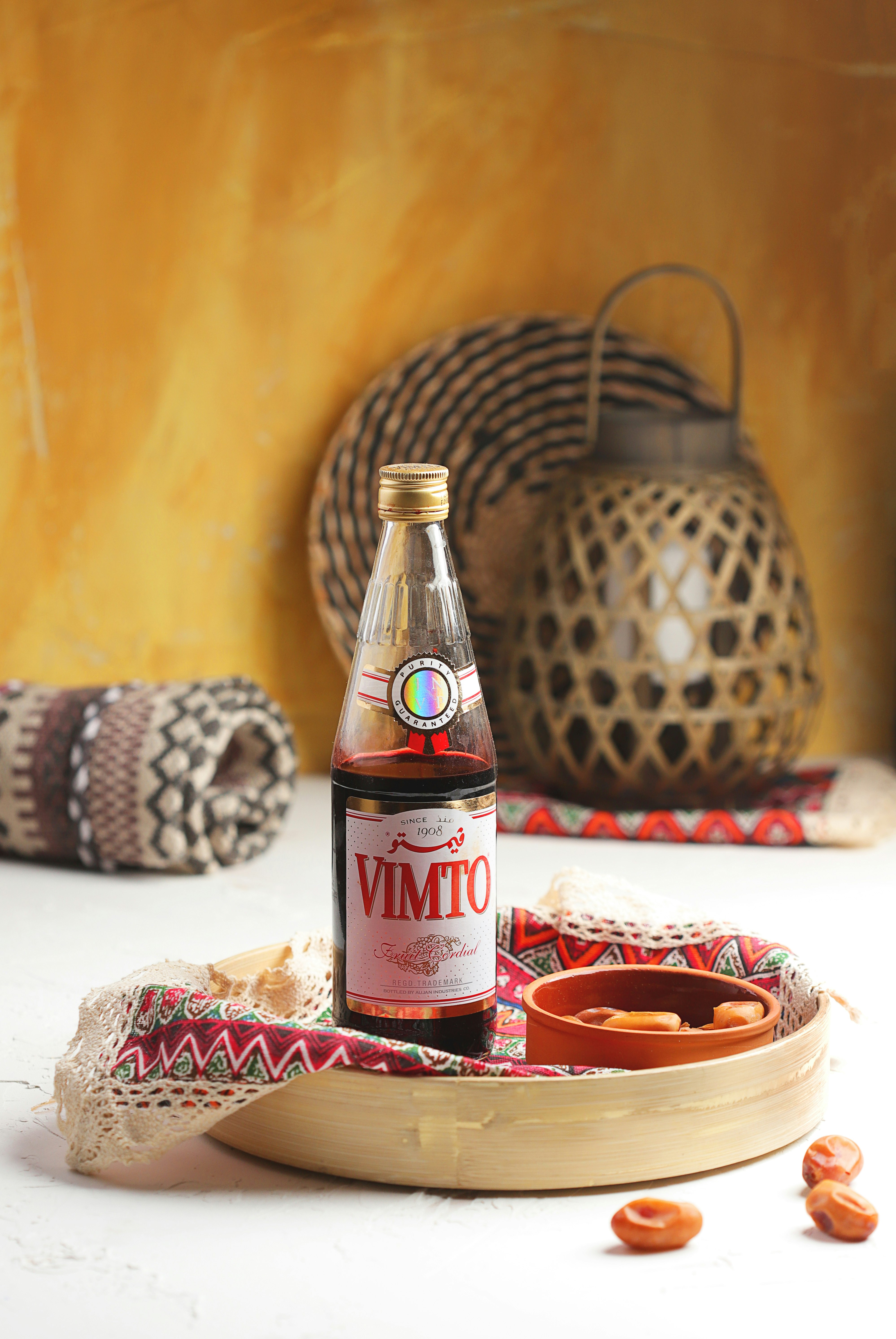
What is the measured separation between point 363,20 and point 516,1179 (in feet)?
3.59

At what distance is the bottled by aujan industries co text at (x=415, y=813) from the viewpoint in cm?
63

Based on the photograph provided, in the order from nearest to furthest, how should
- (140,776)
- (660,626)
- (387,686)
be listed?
(387,686) → (140,776) → (660,626)

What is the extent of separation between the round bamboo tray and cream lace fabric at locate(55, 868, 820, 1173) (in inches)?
0.8

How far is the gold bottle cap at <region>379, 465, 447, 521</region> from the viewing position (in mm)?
634

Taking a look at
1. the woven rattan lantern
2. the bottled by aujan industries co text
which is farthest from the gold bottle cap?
the woven rattan lantern

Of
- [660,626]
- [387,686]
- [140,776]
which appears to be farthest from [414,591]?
[660,626]

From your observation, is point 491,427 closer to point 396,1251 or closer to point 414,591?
point 414,591

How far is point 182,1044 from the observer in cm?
61

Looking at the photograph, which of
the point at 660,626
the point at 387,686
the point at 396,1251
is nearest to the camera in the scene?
the point at 396,1251

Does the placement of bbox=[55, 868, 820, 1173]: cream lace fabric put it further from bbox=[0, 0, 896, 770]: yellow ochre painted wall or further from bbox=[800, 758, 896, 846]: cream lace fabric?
bbox=[0, 0, 896, 770]: yellow ochre painted wall

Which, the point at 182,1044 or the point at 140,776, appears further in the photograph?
the point at 140,776

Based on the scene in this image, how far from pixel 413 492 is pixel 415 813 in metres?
0.13

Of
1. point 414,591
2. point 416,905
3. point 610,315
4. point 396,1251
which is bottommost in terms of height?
point 396,1251

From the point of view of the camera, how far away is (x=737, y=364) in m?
1.35
